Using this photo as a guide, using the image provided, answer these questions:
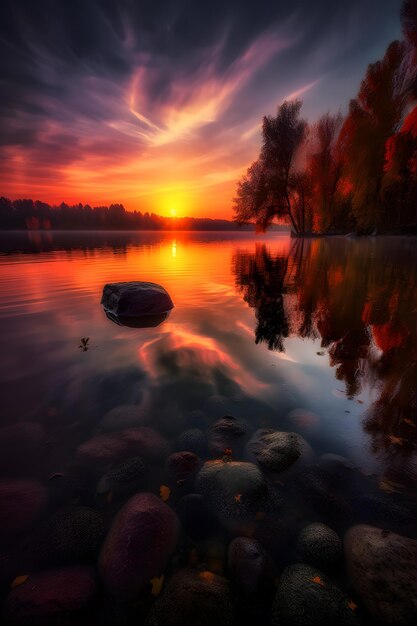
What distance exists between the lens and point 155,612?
6.28ft

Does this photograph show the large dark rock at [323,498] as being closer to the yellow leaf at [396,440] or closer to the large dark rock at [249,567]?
the large dark rock at [249,567]

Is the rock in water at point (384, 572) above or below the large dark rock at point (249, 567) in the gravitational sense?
above

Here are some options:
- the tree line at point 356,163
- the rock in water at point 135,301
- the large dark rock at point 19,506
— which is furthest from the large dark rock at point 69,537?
the tree line at point 356,163

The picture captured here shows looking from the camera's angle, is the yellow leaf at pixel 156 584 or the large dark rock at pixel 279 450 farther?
the large dark rock at pixel 279 450

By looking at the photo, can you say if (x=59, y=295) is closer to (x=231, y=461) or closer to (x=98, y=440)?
(x=98, y=440)

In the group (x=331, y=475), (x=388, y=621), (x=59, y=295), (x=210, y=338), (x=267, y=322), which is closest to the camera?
(x=388, y=621)

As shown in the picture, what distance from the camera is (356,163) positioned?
29375mm

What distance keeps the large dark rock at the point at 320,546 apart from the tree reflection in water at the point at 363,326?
145 cm

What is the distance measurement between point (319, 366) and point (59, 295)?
34.1 ft

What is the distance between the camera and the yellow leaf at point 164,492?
2.82 metres

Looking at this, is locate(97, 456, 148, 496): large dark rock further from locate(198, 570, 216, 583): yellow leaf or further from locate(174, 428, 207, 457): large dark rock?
locate(198, 570, 216, 583): yellow leaf

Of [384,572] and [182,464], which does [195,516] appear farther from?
[384,572]

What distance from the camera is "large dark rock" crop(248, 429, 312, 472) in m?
3.17

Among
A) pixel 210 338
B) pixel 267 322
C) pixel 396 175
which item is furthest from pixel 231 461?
pixel 396 175
